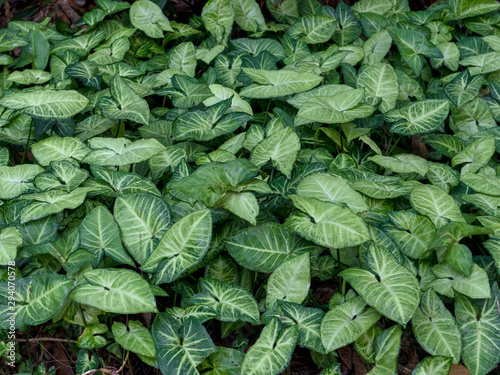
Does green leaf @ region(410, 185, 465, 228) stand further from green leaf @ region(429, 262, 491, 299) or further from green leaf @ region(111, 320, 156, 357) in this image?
green leaf @ region(111, 320, 156, 357)

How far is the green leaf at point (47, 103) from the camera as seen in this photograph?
6.15 ft

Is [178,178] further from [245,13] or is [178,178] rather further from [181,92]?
[245,13]

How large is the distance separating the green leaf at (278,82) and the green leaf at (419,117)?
1.15 ft

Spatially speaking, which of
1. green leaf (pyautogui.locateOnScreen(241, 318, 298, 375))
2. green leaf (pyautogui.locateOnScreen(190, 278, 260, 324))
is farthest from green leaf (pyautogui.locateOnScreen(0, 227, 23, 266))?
green leaf (pyautogui.locateOnScreen(241, 318, 298, 375))

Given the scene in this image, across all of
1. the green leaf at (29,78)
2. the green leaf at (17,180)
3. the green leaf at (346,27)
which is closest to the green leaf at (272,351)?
the green leaf at (17,180)

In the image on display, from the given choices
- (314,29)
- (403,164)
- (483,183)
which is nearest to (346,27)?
(314,29)

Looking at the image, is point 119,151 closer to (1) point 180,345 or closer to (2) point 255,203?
(2) point 255,203

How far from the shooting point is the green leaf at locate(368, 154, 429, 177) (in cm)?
176

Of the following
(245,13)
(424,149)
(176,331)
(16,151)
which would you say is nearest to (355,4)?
(245,13)

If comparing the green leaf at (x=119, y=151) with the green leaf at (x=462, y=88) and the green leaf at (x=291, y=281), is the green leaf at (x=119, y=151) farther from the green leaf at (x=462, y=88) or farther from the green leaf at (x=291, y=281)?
the green leaf at (x=462, y=88)

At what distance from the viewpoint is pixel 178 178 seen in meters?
1.71

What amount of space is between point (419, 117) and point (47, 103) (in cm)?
148

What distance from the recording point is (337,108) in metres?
1.89

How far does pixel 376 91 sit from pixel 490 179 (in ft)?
1.97
